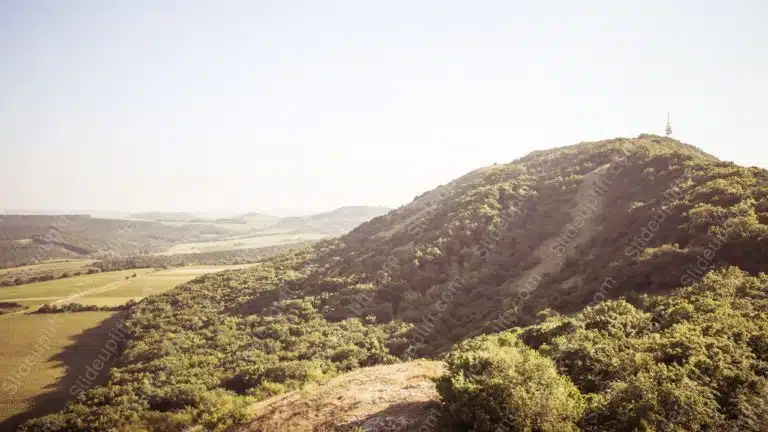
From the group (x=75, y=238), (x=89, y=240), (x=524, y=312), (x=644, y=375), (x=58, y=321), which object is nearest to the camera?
(x=644, y=375)

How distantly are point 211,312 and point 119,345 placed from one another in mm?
8506

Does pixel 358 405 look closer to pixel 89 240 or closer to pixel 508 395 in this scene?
pixel 508 395

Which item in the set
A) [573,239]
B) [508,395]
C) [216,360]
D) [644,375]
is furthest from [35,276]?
[644,375]

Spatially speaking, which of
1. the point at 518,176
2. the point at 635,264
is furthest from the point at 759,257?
the point at 518,176

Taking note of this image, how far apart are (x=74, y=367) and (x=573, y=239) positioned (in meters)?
43.6

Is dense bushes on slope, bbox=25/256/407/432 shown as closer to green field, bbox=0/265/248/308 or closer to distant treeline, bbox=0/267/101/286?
green field, bbox=0/265/248/308

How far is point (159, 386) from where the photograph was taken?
2500 centimetres

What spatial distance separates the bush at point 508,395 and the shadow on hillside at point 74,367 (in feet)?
100

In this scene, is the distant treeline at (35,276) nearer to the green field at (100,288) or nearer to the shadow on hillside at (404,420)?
the green field at (100,288)

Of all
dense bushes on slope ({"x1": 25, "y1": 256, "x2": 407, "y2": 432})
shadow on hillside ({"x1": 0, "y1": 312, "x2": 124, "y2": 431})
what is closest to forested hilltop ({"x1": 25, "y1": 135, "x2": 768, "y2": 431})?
dense bushes on slope ({"x1": 25, "y1": 256, "x2": 407, "y2": 432})

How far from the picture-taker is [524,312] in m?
24.8

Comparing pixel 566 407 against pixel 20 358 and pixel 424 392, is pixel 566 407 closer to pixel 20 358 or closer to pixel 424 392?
pixel 424 392

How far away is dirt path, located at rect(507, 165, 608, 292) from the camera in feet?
98.2

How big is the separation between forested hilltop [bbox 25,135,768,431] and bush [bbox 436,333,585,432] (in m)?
0.05
